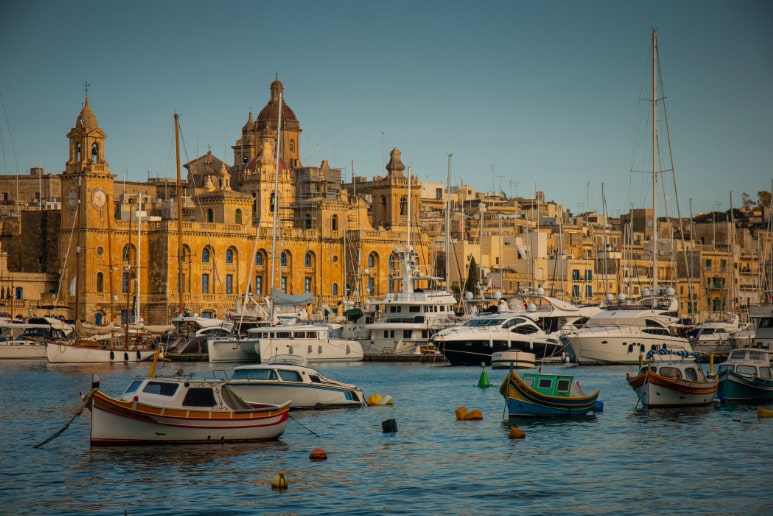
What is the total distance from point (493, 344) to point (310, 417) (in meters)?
27.0

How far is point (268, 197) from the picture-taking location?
396 feet

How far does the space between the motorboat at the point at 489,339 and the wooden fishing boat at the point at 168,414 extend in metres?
33.8

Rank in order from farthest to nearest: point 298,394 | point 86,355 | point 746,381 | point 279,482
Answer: point 86,355 → point 746,381 → point 298,394 → point 279,482

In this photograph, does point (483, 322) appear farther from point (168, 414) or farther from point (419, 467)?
point (168, 414)

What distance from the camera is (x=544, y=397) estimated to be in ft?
135

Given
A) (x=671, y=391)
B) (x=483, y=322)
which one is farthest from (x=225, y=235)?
(x=671, y=391)

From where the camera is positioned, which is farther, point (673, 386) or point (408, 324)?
point (408, 324)

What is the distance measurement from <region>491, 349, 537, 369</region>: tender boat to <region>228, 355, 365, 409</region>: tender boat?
2044 cm

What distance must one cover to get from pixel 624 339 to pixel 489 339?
6.92 m

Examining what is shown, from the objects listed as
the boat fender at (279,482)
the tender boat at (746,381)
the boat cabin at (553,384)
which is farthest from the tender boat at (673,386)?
the boat fender at (279,482)

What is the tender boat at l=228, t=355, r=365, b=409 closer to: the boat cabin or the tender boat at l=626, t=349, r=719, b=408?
the boat cabin

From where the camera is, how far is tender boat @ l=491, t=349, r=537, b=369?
6475cm

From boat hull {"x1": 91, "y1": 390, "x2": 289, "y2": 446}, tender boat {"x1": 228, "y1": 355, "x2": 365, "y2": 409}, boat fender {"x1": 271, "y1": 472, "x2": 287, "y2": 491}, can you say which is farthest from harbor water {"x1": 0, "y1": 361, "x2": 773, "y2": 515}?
tender boat {"x1": 228, "y1": 355, "x2": 365, "y2": 409}

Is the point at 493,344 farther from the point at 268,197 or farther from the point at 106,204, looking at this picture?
the point at 268,197
